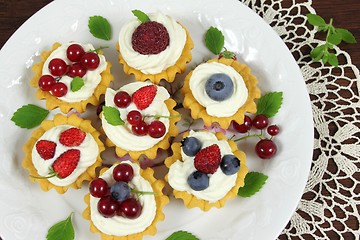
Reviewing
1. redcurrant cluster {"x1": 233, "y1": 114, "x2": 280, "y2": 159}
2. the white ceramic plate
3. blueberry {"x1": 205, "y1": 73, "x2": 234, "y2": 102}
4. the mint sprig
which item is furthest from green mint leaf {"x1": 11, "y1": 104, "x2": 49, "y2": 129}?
the mint sprig

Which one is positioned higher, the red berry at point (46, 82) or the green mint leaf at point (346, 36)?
the red berry at point (46, 82)

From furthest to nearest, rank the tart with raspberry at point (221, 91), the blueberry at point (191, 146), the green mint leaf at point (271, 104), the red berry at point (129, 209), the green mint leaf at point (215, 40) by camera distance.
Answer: the green mint leaf at point (215, 40)
the green mint leaf at point (271, 104)
the tart with raspberry at point (221, 91)
the blueberry at point (191, 146)
the red berry at point (129, 209)

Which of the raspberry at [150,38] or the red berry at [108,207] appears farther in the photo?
the raspberry at [150,38]

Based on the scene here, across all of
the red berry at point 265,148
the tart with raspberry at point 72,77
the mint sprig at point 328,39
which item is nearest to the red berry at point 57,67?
the tart with raspberry at point 72,77

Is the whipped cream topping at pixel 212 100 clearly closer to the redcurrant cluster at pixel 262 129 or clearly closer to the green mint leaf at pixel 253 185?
the redcurrant cluster at pixel 262 129

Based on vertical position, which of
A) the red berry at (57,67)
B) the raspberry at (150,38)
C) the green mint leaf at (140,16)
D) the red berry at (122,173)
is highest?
the green mint leaf at (140,16)

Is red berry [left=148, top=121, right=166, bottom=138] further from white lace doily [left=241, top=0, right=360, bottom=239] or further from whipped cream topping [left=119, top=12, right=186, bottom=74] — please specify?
white lace doily [left=241, top=0, right=360, bottom=239]

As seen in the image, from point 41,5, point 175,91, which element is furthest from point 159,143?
point 41,5

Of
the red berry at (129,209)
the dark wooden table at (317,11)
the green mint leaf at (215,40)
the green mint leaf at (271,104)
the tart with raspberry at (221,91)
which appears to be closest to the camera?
the red berry at (129,209)
